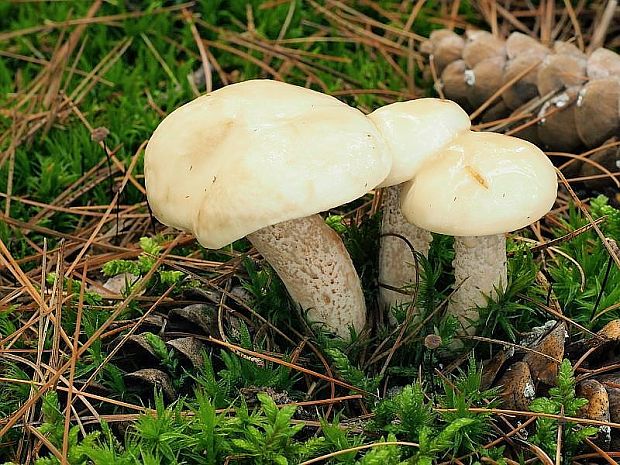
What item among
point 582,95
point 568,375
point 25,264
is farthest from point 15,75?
point 568,375

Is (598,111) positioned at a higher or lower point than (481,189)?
lower

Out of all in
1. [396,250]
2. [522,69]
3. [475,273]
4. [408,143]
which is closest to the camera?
[408,143]

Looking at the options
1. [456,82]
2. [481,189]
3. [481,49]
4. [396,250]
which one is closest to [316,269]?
[396,250]

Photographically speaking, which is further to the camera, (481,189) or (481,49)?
(481,49)

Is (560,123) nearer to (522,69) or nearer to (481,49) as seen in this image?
(522,69)

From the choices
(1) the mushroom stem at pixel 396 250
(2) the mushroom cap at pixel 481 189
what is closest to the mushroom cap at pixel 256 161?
(2) the mushroom cap at pixel 481 189

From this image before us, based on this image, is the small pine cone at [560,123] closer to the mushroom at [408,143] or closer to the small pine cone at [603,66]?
the small pine cone at [603,66]

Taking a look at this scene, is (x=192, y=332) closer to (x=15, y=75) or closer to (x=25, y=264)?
(x=25, y=264)

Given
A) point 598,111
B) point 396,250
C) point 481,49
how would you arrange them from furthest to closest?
point 481,49
point 598,111
point 396,250
